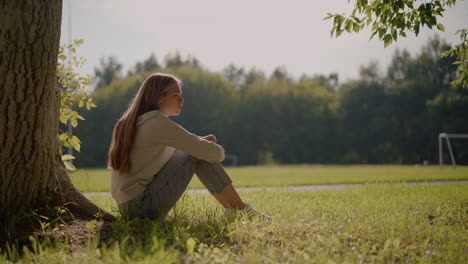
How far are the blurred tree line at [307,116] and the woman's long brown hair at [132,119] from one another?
40.8 m

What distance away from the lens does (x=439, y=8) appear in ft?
14.9

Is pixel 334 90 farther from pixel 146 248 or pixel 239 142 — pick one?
pixel 146 248

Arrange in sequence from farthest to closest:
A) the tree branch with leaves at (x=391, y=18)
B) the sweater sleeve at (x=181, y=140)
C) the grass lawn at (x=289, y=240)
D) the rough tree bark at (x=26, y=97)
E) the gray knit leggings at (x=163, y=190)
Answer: the tree branch with leaves at (x=391, y=18) → the gray knit leggings at (x=163, y=190) → the sweater sleeve at (x=181, y=140) → the rough tree bark at (x=26, y=97) → the grass lawn at (x=289, y=240)

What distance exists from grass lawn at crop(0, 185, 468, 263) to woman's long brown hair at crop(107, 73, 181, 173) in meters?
0.51

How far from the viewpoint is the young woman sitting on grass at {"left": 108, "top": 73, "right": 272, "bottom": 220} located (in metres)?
3.46

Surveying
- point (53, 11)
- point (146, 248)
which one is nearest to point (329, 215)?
point (146, 248)

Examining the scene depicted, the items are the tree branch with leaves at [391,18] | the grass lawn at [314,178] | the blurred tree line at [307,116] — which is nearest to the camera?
the tree branch with leaves at [391,18]

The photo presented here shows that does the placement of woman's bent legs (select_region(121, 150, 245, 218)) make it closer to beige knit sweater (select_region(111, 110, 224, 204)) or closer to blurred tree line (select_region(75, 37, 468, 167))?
beige knit sweater (select_region(111, 110, 224, 204))

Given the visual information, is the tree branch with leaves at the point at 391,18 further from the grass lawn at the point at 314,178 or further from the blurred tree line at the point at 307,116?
the blurred tree line at the point at 307,116

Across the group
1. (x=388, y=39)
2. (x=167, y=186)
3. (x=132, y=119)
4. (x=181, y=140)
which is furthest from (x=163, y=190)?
(x=388, y=39)

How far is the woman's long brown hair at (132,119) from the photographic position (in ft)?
11.4

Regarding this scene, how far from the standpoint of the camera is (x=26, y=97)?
10.7 feet

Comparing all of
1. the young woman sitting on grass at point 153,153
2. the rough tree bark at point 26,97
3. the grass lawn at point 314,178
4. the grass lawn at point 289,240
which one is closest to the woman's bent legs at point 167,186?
the young woman sitting on grass at point 153,153

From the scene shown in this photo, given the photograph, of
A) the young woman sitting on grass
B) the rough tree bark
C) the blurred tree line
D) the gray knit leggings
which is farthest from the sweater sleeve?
the blurred tree line
